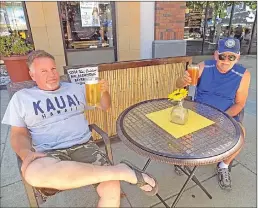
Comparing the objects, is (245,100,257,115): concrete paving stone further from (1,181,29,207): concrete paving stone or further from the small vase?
(1,181,29,207): concrete paving stone

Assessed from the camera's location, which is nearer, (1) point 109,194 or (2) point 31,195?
(1) point 109,194

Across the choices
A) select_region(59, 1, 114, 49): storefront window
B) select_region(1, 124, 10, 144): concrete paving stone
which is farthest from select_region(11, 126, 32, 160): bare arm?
select_region(59, 1, 114, 49): storefront window

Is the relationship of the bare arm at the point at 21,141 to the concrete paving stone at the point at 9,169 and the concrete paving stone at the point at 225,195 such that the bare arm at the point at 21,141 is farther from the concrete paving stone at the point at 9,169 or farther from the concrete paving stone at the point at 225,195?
the concrete paving stone at the point at 225,195

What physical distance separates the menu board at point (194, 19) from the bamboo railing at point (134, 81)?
17.1 feet

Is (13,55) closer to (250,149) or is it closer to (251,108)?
(250,149)

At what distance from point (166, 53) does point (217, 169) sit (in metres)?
3.17

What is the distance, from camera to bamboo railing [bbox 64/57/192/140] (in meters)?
2.32

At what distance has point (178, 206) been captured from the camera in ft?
5.64

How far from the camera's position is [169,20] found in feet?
14.8

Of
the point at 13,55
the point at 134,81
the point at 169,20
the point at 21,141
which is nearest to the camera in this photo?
the point at 21,141

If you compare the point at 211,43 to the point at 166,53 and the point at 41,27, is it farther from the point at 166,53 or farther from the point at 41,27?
the point at 41,27

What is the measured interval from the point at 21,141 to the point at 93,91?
1.95 feet

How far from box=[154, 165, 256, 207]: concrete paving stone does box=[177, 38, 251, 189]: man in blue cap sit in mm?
77

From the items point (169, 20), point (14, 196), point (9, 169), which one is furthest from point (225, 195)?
point (169, 20)
